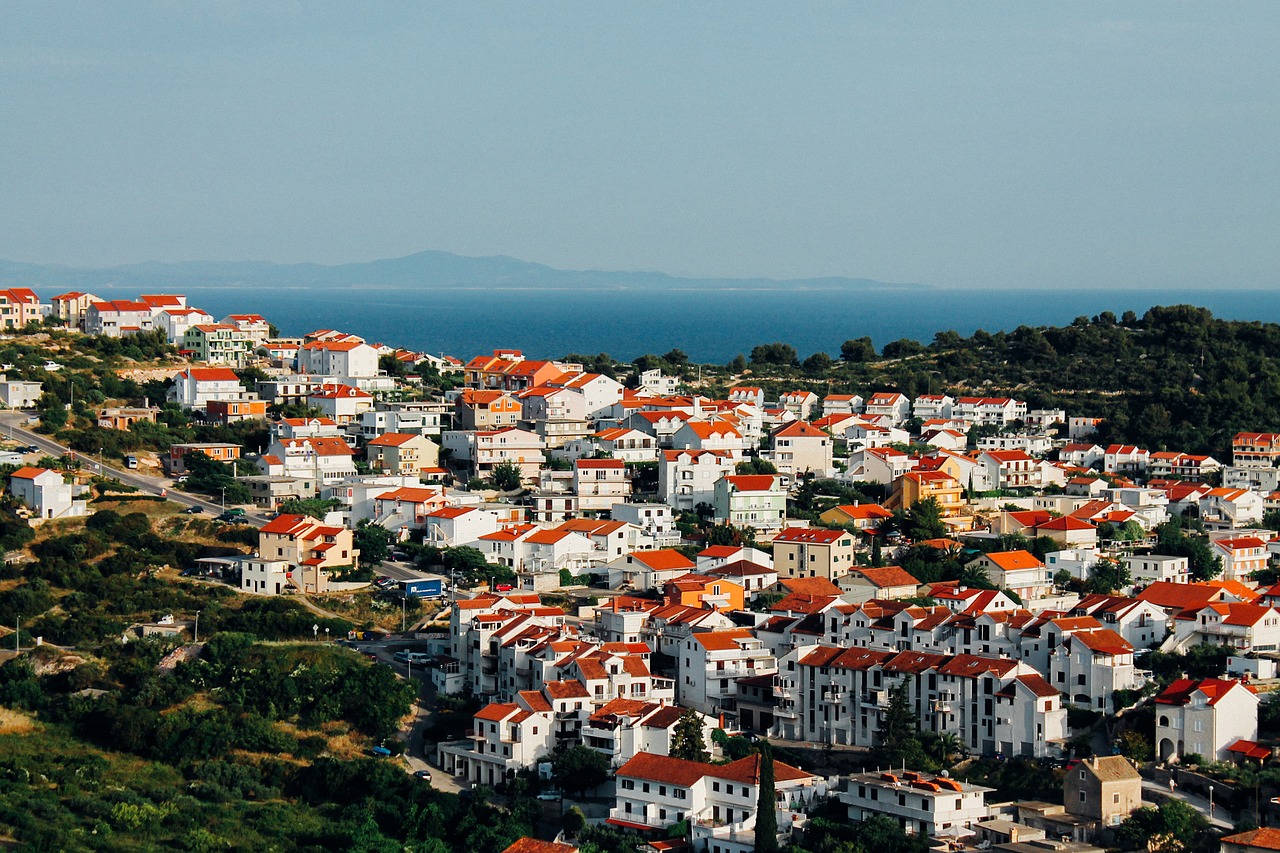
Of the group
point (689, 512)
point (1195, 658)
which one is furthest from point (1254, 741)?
point (689, 512)

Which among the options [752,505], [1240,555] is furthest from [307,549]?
[1240,555]

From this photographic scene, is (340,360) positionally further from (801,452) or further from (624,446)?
(801,452)

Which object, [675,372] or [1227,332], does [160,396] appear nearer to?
[675,372]

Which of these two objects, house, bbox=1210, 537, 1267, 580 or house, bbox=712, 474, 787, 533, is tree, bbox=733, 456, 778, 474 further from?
house, bbox=1210, 537, 1267, 580

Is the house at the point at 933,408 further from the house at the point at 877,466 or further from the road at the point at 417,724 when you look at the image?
the road at the point at 417,724

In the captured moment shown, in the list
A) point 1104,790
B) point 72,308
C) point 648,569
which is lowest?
point 1104,790

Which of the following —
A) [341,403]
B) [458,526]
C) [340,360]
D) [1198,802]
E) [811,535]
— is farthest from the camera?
[340,360]

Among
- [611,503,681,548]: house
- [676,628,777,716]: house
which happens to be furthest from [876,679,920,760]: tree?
[611,503,681,548]: house
